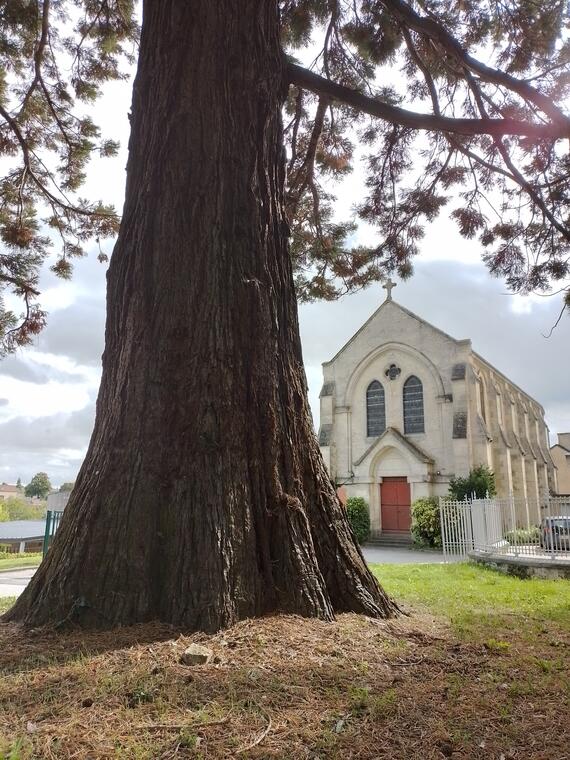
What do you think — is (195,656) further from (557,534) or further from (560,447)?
(560,447)

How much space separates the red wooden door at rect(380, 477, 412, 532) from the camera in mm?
25156

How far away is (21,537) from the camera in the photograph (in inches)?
1401

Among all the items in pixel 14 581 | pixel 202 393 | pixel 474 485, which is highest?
pixel 202 393

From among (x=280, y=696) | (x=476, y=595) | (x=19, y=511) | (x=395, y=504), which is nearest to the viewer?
(x=280, y=696)

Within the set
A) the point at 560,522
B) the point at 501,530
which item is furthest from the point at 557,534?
the point at 501,530

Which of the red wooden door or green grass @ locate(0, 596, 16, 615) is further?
the red wooden door

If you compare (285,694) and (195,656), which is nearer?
(285,694)

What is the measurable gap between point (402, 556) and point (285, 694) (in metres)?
18.0

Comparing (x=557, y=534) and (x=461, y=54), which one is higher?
(x=461, y=54)

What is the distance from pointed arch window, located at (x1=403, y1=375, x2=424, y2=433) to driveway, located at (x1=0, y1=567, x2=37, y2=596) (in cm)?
1793

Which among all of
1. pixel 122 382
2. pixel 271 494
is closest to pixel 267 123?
pixel 122 382

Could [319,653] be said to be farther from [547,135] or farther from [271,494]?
[547,135]

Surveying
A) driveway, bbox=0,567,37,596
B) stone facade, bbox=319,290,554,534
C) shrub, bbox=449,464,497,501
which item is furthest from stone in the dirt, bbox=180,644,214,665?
stone facade, bbox=319,290,554,534

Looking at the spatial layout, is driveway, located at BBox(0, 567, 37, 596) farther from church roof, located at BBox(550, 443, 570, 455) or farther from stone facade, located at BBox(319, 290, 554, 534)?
church roof, located at BBox(550, 443, 570, 455)
